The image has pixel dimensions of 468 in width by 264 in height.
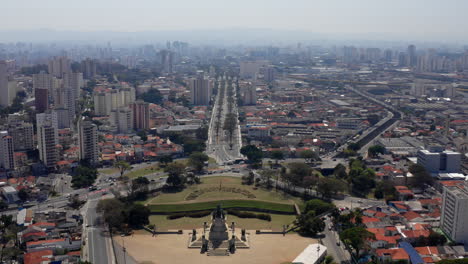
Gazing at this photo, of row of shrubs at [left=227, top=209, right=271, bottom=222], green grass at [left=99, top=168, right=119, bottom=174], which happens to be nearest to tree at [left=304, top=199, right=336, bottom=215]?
row of shrubs at [left=227, top=209, right=271, bottom=222]

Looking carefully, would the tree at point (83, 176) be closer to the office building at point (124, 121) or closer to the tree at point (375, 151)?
the office building at point (124, 121)

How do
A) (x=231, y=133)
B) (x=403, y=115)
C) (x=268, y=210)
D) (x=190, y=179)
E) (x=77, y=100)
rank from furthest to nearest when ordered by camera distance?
(x=77, y=100) < (x=403, y=115) < (x=231, y=133) < (x=190, y=179) < (x=268, y=210)

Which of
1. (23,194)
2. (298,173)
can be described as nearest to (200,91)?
(298,173)

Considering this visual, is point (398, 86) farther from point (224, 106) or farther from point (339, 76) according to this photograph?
point (224, 106)

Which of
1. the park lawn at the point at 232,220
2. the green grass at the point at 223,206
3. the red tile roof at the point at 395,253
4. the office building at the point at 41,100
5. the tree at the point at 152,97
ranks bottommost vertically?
the park lawn at the point at 232,220

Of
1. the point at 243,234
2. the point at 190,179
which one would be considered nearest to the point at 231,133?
the point at 190,179

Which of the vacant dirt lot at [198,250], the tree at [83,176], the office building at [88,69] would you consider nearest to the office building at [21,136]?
the tree at [83,176]

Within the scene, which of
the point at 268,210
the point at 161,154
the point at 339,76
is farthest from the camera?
the point at 339,76

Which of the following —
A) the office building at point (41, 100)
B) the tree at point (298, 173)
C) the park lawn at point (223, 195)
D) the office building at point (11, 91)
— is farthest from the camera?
the office building at point (11, 91)
